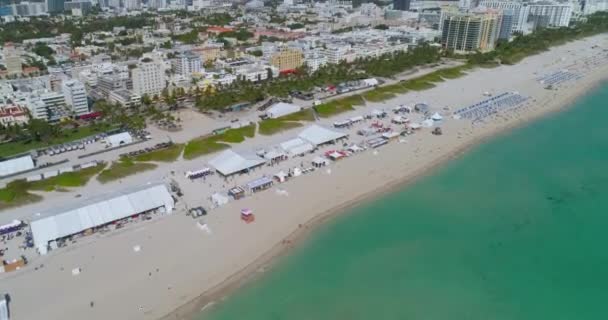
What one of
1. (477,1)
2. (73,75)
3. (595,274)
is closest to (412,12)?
(477,1)

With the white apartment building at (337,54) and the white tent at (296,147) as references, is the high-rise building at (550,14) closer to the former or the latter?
the white apartment building at (337,54)

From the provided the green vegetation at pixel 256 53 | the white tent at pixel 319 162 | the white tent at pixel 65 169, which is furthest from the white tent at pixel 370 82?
the white tent at pixel 65 169

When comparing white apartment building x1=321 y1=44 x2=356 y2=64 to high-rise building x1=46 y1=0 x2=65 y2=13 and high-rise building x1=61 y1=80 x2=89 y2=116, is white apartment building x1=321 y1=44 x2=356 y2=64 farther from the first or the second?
high-rise building x1=46 y1=0 x2=65 y2=13

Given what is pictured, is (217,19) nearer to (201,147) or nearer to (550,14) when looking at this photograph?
(550,14)

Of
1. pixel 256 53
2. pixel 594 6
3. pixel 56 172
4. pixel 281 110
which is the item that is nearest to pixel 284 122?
pixel 281 110

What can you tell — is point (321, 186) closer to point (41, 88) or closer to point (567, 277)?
point (567, 277)
